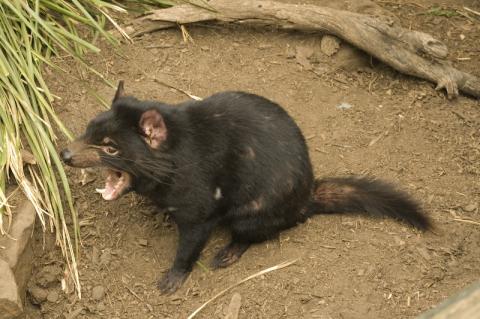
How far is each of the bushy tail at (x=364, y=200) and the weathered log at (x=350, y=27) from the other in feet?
4.03

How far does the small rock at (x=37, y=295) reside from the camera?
3918 millimetres

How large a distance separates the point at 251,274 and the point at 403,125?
1623mm

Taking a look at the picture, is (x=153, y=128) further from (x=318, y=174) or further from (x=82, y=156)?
(x=318, y=174)

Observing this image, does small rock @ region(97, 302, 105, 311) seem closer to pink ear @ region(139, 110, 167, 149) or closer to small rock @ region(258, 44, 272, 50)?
pink ear @ region(139, 110, 167, 149)

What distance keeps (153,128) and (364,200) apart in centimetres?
132

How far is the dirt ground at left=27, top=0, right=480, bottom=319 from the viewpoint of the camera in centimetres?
387

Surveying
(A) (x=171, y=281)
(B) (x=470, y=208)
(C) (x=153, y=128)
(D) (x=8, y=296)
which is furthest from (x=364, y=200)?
(D) (x=8, y=296)

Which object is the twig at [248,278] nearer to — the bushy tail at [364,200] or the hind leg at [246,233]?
the hind leg at [246,233]

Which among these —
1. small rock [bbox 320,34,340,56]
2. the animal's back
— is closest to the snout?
the animal's back

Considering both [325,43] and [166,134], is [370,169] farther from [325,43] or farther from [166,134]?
[166,134]

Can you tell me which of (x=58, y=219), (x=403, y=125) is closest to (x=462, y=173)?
(x=403, y=125)

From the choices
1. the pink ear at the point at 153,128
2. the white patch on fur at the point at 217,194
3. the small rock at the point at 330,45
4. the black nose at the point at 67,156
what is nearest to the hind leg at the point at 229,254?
the white patch on fur at the point at 217,194

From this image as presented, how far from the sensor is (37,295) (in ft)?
12.9

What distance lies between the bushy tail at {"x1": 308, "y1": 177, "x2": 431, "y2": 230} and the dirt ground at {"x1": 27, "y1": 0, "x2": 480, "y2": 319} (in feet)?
0.23
